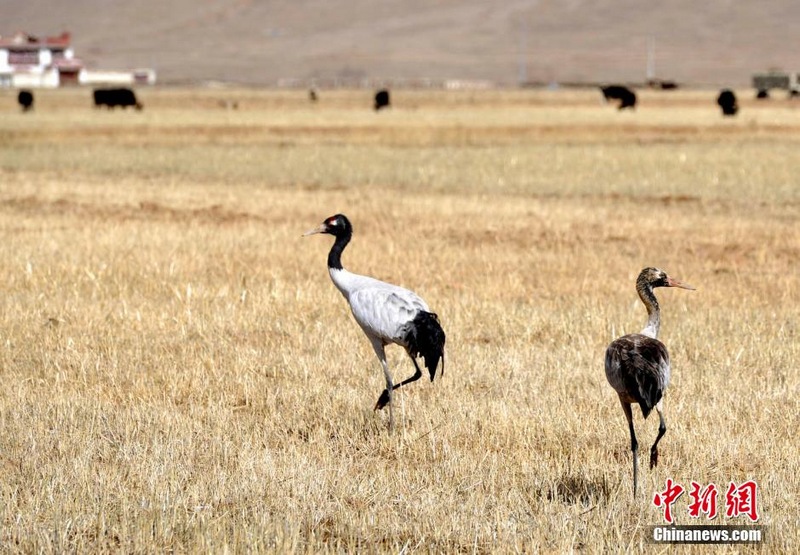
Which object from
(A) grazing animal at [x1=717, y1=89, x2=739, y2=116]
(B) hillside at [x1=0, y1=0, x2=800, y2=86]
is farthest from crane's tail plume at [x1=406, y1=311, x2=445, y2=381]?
(B) hillside at [x1=0, y1=0, x2=800, y2=86]

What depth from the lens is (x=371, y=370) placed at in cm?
1012

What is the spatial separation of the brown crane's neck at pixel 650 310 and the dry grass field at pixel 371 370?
0.93 meters

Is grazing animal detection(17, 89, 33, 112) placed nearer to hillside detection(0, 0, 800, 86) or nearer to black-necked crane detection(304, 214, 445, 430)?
black-necked crane detection(304, 214, 445, 430)

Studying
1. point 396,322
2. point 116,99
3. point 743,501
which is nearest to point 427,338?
point 396,322

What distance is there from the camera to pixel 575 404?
8.92 meters

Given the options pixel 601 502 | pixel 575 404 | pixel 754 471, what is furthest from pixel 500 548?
pixel 575 404

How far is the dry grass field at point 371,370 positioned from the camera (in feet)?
21.2

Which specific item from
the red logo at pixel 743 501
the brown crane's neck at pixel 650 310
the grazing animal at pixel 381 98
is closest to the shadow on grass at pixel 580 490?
the red logo at pixel 743 501

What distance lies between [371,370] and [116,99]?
6005 centimetres

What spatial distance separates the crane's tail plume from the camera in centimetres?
814

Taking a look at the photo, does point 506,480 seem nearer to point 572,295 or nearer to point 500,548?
point 500,548

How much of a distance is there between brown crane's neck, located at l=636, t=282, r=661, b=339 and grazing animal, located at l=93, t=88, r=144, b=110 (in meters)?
61.6

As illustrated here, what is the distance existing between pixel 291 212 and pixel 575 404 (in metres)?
14.0

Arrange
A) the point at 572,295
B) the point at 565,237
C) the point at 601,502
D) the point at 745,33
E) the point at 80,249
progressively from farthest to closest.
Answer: the point at 745,33 → the point at 565,237 → the point at 80,249 → the point at 572,295 → the point at 601,502
